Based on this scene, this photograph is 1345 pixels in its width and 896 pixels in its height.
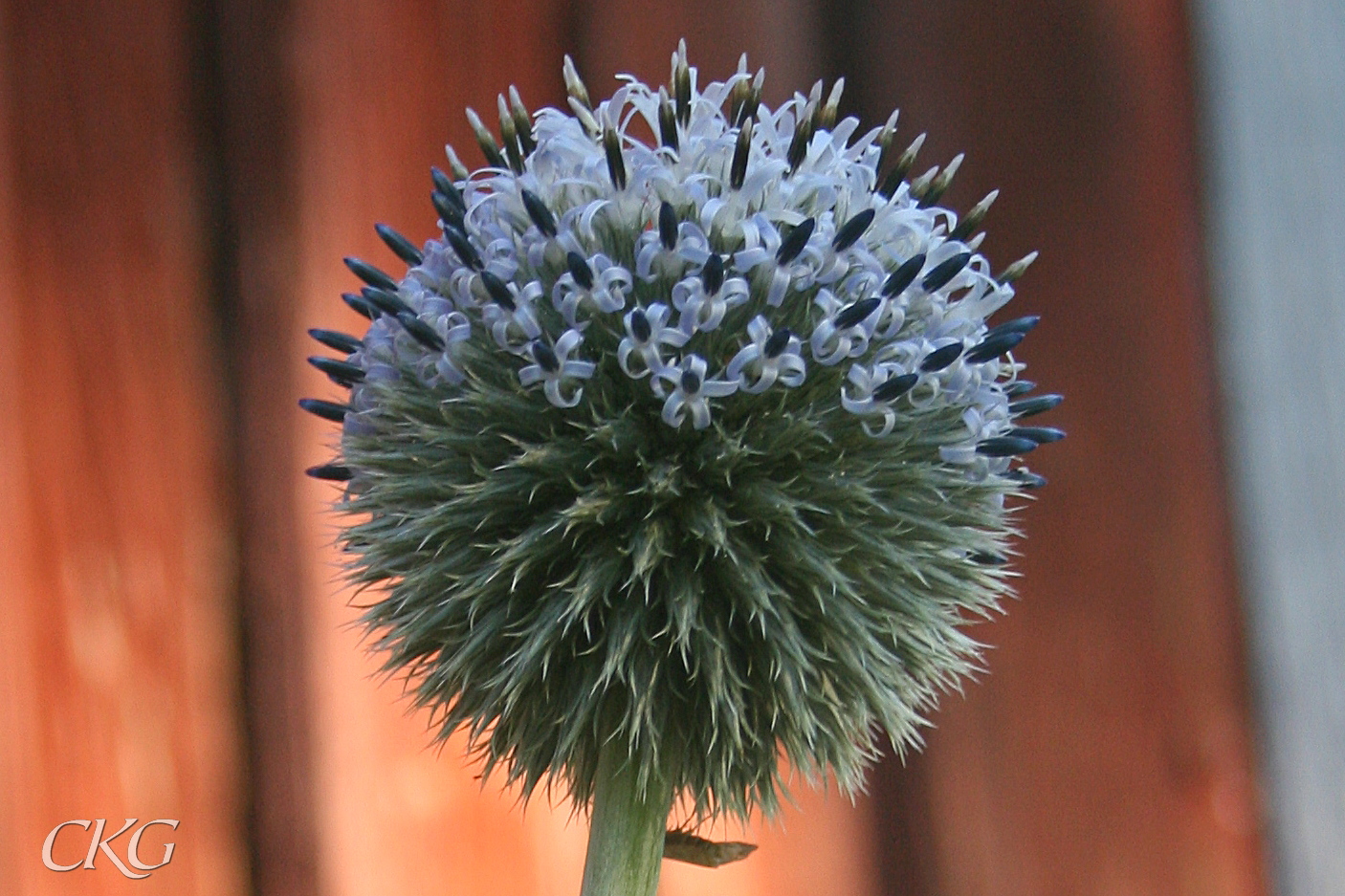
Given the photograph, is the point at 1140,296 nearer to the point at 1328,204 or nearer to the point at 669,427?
the point at 1328,204

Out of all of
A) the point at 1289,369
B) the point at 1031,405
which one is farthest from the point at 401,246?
the point at 1289,369

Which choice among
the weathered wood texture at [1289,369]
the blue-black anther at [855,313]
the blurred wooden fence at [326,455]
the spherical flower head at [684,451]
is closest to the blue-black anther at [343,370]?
the spherical flower head at [684,451]

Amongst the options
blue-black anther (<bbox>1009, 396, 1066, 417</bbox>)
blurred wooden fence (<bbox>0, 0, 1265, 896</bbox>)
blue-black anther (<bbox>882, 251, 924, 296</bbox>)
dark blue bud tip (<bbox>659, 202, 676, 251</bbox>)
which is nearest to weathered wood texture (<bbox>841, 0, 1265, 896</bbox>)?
blurred wooden fence (<bbox>0, 0, 1265, 896</bbox>)

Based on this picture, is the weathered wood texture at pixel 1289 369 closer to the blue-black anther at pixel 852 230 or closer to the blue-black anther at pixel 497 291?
the blue-black anther at pixel 852 230

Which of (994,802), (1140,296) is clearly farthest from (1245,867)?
(1140,296)

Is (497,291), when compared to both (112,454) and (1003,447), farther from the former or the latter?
(112,454)

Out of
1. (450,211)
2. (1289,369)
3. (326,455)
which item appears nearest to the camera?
(450,211)

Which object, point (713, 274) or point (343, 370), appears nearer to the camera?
point (713, 274)
